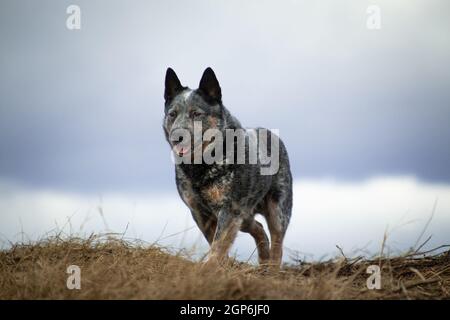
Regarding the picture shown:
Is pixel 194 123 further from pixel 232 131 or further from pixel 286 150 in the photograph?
pixel 286 150

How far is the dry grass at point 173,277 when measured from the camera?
397cm

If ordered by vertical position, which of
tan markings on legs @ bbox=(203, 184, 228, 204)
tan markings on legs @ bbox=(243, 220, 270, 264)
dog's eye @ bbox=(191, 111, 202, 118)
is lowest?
tan markings on legs @ bbox=(243, 220, 270, 264)

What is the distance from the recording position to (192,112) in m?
6.52

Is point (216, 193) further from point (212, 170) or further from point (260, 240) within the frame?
point (260, 240)

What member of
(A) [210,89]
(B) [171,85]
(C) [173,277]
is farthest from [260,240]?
(C) [173,277]

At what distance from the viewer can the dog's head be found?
645cm

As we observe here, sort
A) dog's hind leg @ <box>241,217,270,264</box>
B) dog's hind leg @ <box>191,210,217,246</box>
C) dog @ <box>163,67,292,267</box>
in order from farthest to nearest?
dog's hind leg @ <box>241,217,270,264</box> → dog's hind leg @ <box>191,210,217,246</box> → dog @ <box>163,67,292,267</box>

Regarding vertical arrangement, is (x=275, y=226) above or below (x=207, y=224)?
below

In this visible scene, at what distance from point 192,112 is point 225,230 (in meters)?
1.58

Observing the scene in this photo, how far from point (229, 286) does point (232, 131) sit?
3180 mm

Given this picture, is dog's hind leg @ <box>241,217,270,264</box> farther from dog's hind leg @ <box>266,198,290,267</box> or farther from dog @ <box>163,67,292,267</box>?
dog @ <box>163,67,292,267</box>

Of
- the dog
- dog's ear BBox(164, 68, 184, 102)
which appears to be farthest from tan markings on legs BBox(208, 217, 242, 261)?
dog's ear BBox(164, 68, 184, 102)
